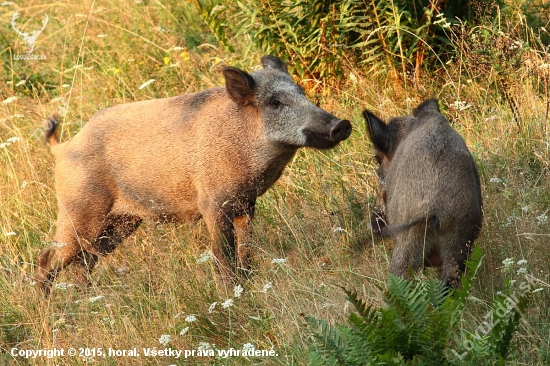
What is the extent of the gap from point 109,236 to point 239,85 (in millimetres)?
1536

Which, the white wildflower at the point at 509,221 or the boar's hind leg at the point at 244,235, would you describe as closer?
the white wildflower at the point at 509,221

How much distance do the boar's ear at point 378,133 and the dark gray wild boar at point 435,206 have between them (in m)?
0.54

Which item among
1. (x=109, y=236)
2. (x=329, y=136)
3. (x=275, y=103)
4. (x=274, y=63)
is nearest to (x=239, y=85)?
(x=275, y=103)

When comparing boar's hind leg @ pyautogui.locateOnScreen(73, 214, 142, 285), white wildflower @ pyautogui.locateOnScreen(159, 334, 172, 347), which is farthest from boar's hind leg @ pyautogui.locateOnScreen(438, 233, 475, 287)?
boar's hind leg @ pyautogui.locateOnScreen(73, 214, 142, 285)

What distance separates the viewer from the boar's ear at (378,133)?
4938mm

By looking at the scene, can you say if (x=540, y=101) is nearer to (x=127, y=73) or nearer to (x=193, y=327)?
(x=193, y=327)

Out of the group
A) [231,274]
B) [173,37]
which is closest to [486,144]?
[231,274]

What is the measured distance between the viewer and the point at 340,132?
17.8ft

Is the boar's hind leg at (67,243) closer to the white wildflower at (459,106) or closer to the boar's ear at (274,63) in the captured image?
the boar's ear at (274,63)

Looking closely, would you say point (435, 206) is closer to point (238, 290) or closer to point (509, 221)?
point (509, 221)

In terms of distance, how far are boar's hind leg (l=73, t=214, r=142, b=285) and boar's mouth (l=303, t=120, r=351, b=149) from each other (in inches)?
59.3

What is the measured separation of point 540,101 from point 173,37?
427 cm

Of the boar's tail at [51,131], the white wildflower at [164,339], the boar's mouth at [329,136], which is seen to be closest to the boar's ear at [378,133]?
the boar's mouth at [329,136]

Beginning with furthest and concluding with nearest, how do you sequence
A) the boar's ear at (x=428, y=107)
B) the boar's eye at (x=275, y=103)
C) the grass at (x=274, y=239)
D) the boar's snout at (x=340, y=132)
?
the boar's eye at (x=275, y=103) < the boar's snout at (x=340, y=132) < the boar's ear at (x=428, y=107) < the grass at (x=274, y=239)
